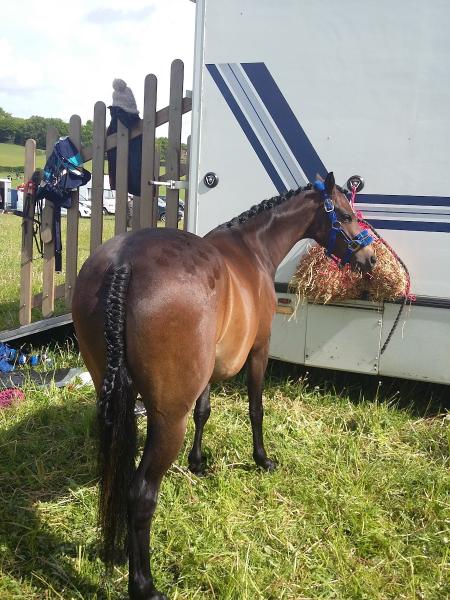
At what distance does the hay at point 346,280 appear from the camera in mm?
3586

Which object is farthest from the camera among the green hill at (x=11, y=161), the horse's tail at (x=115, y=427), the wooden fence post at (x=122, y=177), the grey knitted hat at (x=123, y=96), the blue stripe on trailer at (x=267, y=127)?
the green hill at (x=11, y=161)

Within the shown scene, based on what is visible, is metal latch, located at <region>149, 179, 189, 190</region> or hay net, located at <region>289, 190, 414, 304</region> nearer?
hay net, located at <region>289, 190, 414, 304</region>

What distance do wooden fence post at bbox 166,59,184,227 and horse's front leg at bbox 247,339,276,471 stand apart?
199 centimetres

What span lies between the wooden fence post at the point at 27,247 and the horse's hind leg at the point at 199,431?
270cm

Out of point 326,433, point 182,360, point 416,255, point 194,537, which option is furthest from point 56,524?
point 416,255

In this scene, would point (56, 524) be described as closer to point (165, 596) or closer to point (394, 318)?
point (165, 596)

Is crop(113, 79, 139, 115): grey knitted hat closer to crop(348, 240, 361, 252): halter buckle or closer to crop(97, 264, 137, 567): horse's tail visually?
crop(348, 240, 361, 252): halter buckle

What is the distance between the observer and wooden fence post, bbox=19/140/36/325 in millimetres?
5070

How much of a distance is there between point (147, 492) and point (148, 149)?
3400 mm

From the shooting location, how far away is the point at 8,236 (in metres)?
15.7

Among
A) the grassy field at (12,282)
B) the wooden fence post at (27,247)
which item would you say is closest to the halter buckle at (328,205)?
the wooden fence post at (27,247)

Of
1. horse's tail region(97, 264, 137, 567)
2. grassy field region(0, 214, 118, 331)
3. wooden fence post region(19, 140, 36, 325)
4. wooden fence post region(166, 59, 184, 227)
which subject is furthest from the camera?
grassy field region(0, 214, 118, 331)

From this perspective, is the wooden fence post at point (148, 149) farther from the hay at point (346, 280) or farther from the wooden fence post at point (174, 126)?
the hay at point (346, 280)

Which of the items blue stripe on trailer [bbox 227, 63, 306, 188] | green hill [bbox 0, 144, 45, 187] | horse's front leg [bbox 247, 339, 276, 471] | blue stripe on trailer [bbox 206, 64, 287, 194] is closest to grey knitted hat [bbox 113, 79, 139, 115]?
blue stripe on trailer [bbox 206, 64, 287, 194]
